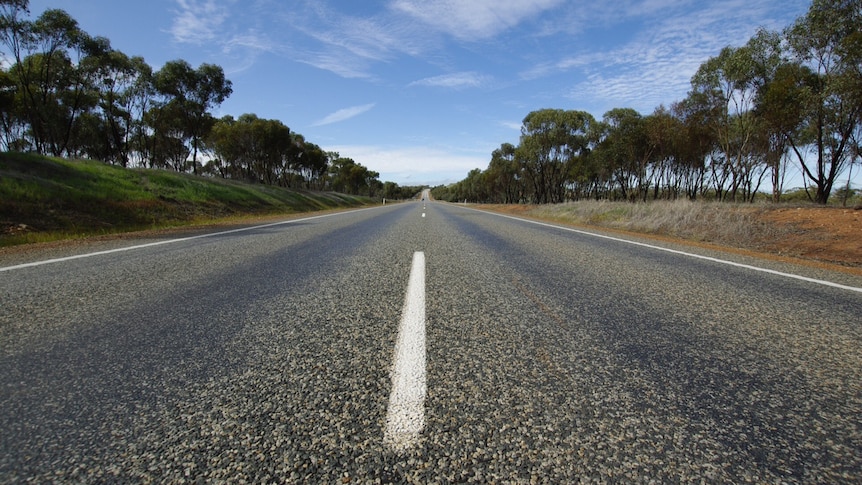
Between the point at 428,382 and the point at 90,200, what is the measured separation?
1696cm

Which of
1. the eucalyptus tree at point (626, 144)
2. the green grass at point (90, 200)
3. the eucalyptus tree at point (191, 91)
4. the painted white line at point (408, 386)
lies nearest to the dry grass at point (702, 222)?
the painted white line at point (408, 386)

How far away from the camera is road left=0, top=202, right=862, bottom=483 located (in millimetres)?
1207

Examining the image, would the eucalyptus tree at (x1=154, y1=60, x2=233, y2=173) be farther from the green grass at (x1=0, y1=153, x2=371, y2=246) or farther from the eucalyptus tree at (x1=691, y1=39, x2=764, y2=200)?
the eucalyptus tree at (x1=691, y1=39, x2=764, y2=200)

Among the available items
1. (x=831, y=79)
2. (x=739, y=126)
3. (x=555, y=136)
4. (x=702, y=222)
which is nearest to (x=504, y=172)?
(x=555, y=136)

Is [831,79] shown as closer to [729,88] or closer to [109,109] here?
[729,88]

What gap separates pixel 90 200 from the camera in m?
13.2

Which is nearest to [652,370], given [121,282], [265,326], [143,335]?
[265,326]

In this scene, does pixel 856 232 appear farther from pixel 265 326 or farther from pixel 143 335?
pixel 143 335

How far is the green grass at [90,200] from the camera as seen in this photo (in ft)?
33.0

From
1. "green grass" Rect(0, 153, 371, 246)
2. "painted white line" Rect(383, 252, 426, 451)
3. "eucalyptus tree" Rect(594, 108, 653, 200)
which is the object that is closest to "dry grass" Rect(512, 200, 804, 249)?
"painted white line" Rect(383, 252, 426, 451)

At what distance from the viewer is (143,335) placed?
7.52ft

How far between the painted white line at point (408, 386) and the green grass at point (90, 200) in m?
9.85

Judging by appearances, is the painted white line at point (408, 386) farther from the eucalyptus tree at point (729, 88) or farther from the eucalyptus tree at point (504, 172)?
the eucalyptus tree at point (504, 172)

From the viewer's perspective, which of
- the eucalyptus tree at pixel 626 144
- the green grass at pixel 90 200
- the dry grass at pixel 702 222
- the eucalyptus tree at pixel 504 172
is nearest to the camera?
the dry grass at pixel 702 222
